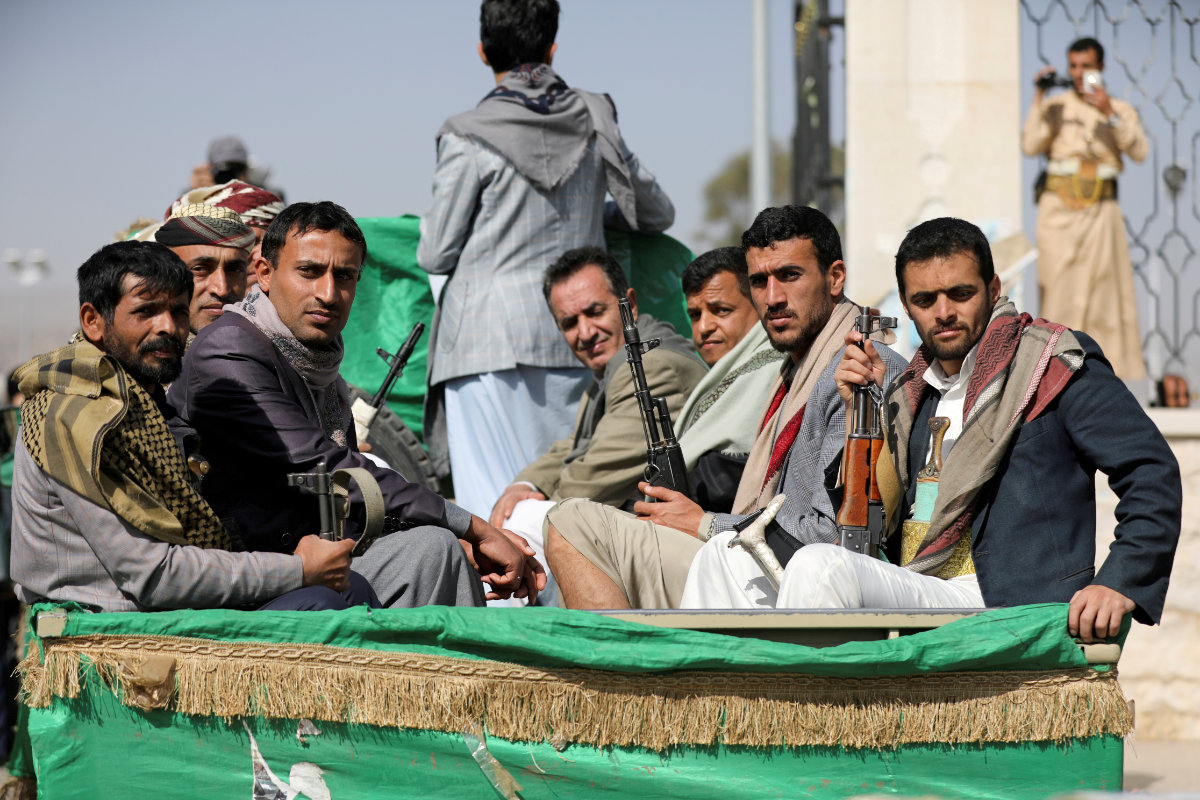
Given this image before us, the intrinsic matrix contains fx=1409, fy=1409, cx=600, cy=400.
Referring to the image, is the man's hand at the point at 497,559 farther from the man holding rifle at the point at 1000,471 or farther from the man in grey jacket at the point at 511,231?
the man in grey jacket at the point at 511,231

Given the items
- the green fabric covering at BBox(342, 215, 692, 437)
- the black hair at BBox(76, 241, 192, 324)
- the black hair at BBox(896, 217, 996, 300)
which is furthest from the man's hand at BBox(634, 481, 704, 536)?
the green fabric covering at BBox(342, 215, 692, 437)

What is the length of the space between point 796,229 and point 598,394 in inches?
49.4

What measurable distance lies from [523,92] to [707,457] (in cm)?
185

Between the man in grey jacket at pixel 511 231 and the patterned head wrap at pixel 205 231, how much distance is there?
1125 millimetres

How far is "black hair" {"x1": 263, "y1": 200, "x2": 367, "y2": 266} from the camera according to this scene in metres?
4.00

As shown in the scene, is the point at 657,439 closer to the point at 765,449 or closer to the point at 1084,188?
the point at 765,449

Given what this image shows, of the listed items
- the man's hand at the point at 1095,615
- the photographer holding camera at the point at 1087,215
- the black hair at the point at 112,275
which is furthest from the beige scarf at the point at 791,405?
the photographer holding camera at the point at 1087,215

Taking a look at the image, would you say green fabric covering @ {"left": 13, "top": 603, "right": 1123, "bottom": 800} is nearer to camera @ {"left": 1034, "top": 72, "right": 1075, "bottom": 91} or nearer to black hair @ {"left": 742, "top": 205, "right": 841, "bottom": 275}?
black hair @ {"left": 742, "top": 205, "right": 841, "bottom": 275}

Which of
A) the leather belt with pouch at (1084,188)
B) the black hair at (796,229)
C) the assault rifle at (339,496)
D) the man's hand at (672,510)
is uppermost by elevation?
the leather belt with pouch at (1084,188)

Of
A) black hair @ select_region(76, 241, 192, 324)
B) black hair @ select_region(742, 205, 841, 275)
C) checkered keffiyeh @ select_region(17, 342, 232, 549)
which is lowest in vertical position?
checkered keffiyeh @ select_region(17, 342, 232, 549)

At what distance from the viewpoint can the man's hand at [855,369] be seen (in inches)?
150

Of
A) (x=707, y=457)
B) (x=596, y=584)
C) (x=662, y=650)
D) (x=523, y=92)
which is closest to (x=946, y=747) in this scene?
(x=662, y=650)

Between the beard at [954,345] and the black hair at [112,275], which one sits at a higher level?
the black hair at [112,275]

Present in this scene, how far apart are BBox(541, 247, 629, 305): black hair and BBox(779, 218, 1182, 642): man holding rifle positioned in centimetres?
156
